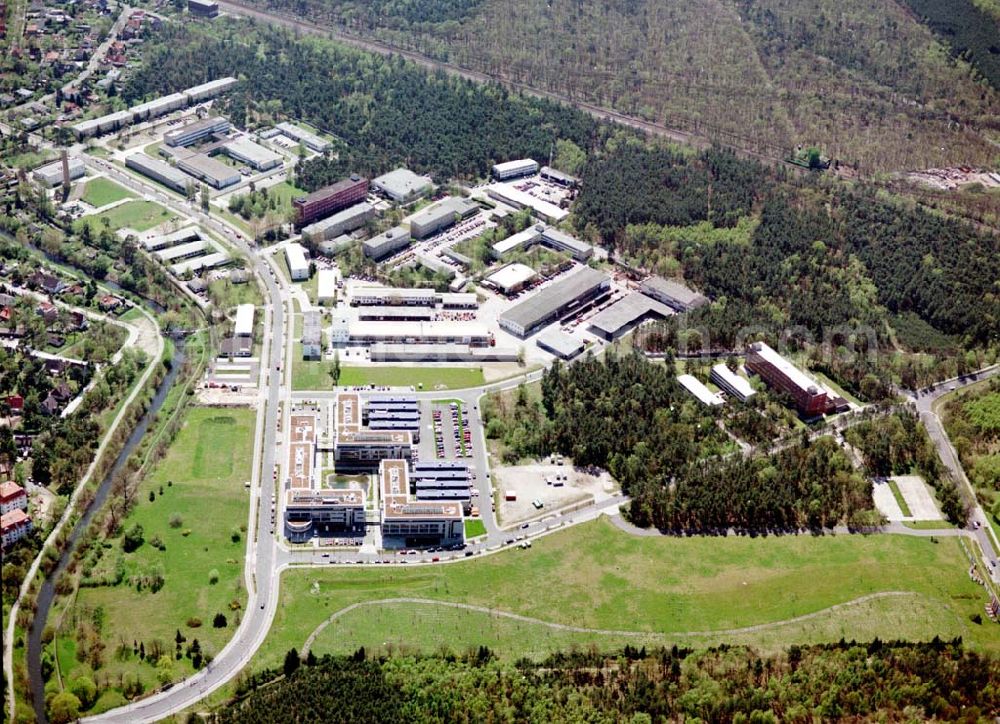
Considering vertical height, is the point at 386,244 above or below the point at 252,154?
above

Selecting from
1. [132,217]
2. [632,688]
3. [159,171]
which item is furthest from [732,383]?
[159,171]

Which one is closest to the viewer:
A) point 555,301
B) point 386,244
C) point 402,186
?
point 555,301

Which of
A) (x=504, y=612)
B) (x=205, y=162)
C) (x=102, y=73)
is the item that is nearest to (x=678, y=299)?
(x=504, y=612)

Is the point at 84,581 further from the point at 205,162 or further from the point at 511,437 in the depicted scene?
the point at 205,162

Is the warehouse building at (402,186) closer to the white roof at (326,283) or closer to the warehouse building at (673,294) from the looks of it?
the white roof at (326,283)

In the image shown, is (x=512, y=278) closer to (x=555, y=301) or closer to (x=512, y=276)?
(x=512, y=276)

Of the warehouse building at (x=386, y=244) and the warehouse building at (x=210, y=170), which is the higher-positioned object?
the warehouse building at (x=386, y=244)

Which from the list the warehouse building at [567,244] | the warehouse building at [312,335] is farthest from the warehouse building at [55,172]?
the warehouse building at [567,244]
